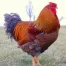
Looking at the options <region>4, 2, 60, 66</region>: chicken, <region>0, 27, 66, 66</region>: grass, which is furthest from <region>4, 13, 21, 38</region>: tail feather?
<region>0, 27, 66, 66</region>: grass

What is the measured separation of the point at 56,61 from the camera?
6184 mm

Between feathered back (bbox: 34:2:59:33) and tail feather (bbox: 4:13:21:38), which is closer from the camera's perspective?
feathered back (bbox: 34:2:59:33)

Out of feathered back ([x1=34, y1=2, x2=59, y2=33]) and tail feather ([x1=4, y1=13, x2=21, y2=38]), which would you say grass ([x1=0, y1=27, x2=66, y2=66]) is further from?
feathered back ([x1=34, y1=2, x2=59, y2=33])

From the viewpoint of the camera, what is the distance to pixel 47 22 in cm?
530

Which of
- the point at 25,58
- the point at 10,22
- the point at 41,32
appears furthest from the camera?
the point at 25,58

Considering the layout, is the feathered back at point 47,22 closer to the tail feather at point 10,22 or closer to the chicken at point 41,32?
the chicken at point 41,32

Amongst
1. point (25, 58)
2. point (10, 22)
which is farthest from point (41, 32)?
point (25, 58)

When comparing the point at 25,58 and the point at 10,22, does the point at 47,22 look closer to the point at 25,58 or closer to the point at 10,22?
the point at 10,22

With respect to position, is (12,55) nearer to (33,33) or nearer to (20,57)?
(20,57)

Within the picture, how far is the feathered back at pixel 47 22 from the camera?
5258 mm

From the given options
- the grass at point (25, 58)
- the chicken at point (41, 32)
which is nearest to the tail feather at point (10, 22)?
the chicken at point (41, 32)

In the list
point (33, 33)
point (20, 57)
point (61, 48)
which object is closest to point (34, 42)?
point (33, 33)

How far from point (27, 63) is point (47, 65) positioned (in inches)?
18.6

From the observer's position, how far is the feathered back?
5258 millimetres
